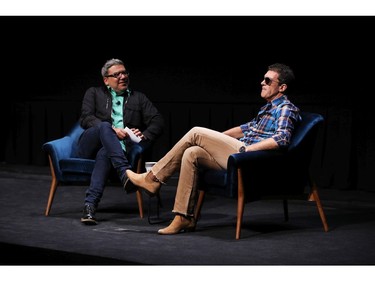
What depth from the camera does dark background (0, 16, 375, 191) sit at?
22.2 ft

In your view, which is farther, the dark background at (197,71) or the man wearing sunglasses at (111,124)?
the dark background at (197,71)

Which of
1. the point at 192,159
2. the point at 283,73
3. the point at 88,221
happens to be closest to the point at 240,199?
the point at 192,159

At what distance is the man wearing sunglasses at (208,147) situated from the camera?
16.3ft

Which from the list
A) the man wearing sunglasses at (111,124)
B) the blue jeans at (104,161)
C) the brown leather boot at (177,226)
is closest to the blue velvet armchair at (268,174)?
the brown leather boot at (177,226)

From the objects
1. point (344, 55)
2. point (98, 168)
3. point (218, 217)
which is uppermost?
point (344, 55)

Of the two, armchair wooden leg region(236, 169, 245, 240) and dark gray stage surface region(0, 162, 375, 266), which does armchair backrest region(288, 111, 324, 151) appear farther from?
dark gray stage surface region(0, 162, 375, 266)

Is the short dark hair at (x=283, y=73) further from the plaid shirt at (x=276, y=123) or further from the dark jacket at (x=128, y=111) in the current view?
the dark jacket at (x=128, y=111)

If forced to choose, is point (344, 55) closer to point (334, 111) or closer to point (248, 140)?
point (334, 111)

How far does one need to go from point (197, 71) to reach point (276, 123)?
8.44 ft

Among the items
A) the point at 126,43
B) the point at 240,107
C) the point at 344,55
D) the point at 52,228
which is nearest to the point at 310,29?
the point at 344,55

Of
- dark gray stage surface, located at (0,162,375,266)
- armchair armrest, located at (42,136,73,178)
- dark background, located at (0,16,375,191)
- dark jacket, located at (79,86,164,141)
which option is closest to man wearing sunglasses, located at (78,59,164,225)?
dark jacket, located at (79,86,164,141)

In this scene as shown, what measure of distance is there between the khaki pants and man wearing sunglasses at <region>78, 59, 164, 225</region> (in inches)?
15.7

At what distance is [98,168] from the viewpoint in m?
5.43

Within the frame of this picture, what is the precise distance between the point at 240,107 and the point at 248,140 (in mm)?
2071
